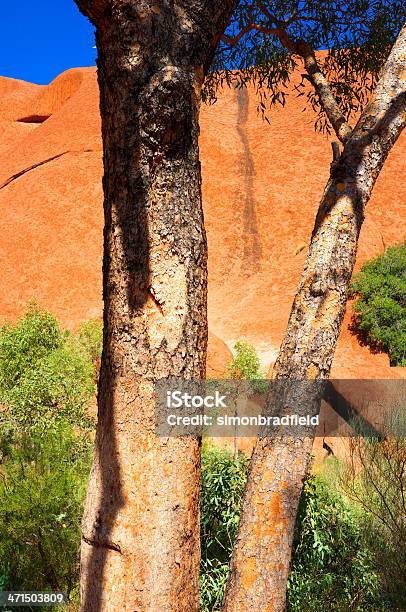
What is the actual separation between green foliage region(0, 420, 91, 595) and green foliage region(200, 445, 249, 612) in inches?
68.0

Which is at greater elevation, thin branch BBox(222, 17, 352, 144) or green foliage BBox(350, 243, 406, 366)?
green foliage BBox(350, 243, 406, 366)

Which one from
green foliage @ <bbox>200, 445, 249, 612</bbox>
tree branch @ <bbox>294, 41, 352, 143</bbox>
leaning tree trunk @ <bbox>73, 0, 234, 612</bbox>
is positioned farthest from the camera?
green foliage @ <bbox>200, 445, 249, 612</bbox>

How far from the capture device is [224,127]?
104 feet

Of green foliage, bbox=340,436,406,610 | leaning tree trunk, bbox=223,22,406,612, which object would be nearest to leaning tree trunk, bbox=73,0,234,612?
leaning tree trunk, bbox=223,22,406,612

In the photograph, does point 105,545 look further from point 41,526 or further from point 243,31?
point 243,31

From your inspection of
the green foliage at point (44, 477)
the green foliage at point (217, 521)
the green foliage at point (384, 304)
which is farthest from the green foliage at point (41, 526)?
the green foliage at point (384, 304)

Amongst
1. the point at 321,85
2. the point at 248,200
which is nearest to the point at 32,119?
the point at 248,200

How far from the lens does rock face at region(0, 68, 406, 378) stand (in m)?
23.9

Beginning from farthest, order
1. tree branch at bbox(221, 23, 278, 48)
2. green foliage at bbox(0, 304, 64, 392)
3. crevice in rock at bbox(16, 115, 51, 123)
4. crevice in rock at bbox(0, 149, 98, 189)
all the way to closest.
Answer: crevice in rock at bbox(16, 115, 51, 123) → crevice in rock at bbox(0, 149, 98, 189) → green foliage at bbox(0, 304, 64, 392) → tree branch at bbox(221, 23, 278, 48)

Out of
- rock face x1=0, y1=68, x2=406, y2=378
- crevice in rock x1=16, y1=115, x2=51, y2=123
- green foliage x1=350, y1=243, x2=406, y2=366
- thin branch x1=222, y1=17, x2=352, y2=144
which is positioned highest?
crevice in rock x1=16, y1=115, x2=51, y2=123

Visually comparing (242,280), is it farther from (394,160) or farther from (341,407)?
(341,407)

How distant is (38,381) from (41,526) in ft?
14.0

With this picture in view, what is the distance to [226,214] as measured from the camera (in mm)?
28312

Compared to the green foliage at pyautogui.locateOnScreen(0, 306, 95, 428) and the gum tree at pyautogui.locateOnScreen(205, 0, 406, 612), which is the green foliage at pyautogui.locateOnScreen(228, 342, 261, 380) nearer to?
the green foliage at pyautogui.locateOnScreen(0, 306, 95, 428)
